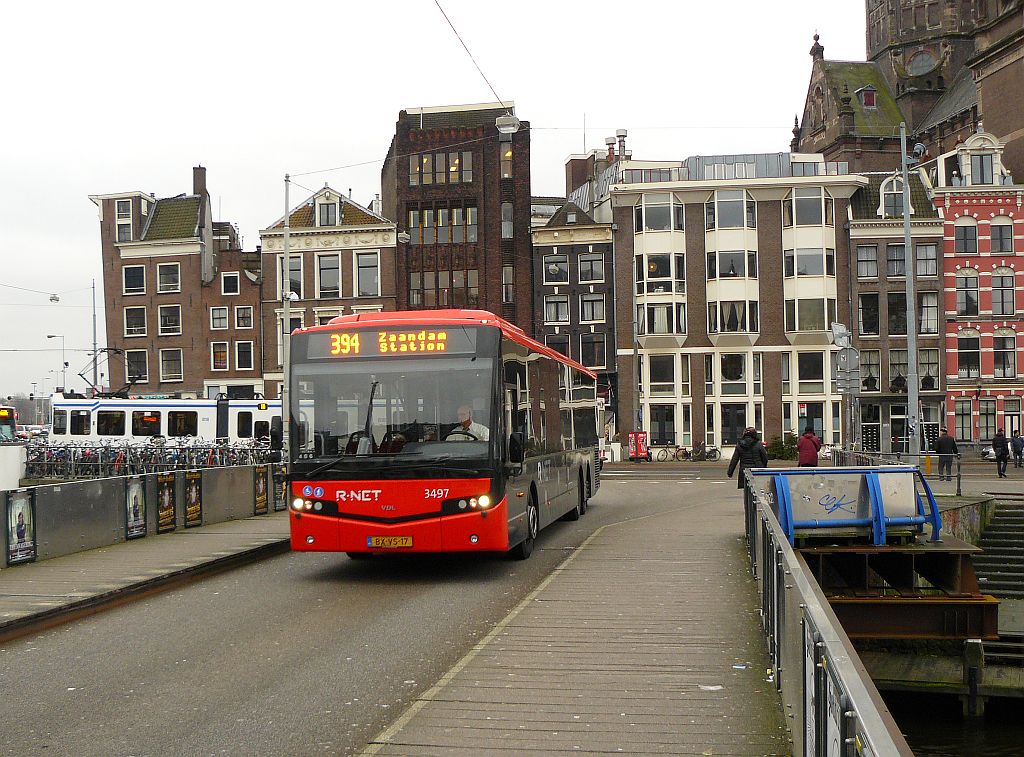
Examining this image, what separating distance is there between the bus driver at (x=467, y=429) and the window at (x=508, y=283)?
49.9 m

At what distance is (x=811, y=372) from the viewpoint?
59844mm

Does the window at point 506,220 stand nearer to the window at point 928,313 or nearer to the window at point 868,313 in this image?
the window at point 868,313

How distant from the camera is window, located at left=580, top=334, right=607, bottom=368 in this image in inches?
2435

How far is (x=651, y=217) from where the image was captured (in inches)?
2411

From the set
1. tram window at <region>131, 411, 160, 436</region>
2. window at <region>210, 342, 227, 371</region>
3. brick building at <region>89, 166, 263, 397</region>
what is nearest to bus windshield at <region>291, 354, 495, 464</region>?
tram window at <region>131, 411, 160, 436</region>

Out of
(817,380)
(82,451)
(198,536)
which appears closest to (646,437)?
(817,380)

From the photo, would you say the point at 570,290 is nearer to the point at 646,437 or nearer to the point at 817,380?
the point at 646,437

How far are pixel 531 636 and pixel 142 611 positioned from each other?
459 centimetres

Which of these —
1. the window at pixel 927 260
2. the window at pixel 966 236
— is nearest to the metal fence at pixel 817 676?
the window at pixel 927 260

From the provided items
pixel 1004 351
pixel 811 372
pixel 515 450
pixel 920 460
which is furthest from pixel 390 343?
pixel 1004 351

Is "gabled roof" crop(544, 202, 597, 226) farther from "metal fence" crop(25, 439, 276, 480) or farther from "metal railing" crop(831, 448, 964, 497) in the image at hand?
"metal railing" crop(831, 448, 964, 497)

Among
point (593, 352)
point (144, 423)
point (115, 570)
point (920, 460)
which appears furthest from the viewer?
point (593, 352)

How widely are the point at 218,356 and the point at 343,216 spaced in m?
10.5

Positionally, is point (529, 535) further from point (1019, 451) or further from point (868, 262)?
point (868, 262)
